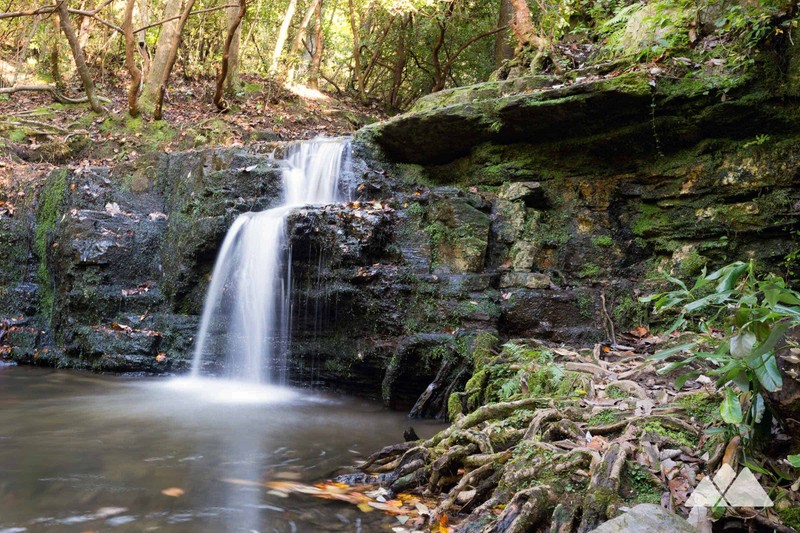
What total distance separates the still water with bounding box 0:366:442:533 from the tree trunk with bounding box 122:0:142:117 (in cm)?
691

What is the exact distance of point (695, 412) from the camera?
325 cm

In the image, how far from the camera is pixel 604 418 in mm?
3484

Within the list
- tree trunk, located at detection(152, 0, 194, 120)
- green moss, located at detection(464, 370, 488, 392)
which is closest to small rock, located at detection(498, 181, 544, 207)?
green moss, located at detection(464, 370, 488, 392)

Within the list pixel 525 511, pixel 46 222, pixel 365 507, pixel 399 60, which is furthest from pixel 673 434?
pixel 399 60

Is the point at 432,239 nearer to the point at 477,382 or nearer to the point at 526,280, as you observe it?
the point at 526,280

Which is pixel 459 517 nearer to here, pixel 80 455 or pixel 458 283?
pixel 80 455

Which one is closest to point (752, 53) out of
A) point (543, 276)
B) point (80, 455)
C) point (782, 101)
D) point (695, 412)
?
point (782, 101)

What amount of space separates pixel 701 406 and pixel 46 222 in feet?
31.4

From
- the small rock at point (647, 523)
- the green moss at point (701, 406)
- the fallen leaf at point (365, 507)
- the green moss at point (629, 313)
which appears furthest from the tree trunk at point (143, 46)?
the small rock at point (647, 523)

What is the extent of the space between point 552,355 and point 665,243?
2.79 metres

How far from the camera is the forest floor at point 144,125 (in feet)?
38.8

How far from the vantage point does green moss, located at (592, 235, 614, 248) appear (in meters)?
7.37

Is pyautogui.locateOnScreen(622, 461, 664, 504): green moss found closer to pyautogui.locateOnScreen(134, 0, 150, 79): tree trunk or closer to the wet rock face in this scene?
the wet rock face

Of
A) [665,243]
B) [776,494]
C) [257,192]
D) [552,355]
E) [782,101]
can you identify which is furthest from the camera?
[257,192]
